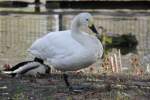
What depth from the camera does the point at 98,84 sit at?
8078 mm

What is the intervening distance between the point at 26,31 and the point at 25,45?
227 cm

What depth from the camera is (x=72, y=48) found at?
7684 mm

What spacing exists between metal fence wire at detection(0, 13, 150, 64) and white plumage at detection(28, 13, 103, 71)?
198 inches

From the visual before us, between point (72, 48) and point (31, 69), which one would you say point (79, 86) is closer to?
point (72, 48)

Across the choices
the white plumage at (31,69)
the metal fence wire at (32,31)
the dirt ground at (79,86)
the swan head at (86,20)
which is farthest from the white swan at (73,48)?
the metal fence wire at (32,31)

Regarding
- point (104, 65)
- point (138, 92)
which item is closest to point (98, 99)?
point (138, 92)

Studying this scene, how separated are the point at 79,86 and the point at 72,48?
0.54 meters

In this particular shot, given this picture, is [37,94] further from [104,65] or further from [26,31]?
[26,31]

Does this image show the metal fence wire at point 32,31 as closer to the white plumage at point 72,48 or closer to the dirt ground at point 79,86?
the dirt ground at point 79,86

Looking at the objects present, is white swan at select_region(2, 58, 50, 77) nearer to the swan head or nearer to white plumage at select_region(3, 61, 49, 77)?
white plumage at select_region(3, 61, 49, 77)

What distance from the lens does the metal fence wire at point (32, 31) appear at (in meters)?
14.6

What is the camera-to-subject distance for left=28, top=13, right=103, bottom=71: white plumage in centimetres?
757

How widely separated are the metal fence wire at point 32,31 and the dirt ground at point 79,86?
463 cm

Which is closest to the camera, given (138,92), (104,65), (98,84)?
(138,92)
